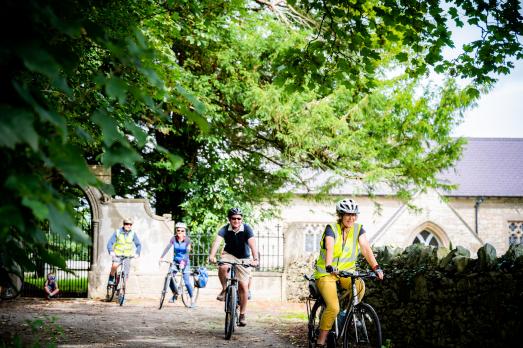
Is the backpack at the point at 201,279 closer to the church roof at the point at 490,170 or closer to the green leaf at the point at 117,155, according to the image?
the green leaf at the point at 117,155

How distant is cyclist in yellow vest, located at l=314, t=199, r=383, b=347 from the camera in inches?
275

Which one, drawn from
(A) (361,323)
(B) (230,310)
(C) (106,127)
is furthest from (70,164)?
(B) (230,310)

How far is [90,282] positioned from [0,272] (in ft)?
44.9

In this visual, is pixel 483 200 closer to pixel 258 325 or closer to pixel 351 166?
pixel 351 166

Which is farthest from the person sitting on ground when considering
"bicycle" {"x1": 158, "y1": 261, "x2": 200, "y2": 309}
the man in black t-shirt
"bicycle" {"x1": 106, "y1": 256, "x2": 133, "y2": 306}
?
the man in black t-shirt

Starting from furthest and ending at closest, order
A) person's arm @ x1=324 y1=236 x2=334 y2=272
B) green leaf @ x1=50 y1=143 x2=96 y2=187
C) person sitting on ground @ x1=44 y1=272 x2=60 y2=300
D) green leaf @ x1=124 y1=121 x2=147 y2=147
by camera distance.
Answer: person sitting on ground @ x1=44 y1=272 x2=60 y2=300
person's arm @ x1=324 y1=236 x2=334 y2=272
green leaf @ x1=124 y1=121 x2=147 y2=147
green leaf @ x1=50 y1=143 x2=96 y2=187

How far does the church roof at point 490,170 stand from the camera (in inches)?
1612

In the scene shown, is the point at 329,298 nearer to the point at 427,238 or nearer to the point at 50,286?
the point at 50,286

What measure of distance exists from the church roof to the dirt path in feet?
91.1

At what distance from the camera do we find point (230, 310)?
32.0 ft

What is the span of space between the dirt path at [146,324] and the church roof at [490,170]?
27.8 meters

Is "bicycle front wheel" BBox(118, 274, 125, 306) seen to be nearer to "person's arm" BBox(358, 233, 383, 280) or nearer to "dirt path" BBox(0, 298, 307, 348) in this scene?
"dirt path" BBox(0, 298, 307, 348)

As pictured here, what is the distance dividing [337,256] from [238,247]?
3617mm

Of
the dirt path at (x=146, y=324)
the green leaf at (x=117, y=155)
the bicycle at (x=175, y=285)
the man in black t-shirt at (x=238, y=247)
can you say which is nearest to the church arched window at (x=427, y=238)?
the dirt path at (x=146, y=324)
